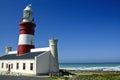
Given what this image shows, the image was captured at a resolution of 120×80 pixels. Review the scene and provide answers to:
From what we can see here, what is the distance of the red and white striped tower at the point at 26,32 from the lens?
109 ft

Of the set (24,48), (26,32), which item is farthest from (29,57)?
(26,32)

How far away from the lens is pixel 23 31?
33500 mm

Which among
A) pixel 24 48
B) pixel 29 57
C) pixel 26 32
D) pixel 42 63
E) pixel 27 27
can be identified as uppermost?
pixel 27 27

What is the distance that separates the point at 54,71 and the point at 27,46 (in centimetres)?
695

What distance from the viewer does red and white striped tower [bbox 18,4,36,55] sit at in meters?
33.3

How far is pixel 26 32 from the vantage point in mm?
33344

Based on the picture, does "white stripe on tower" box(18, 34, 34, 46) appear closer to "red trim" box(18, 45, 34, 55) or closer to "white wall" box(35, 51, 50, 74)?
"red trim" box(18, 45, 34, 55)

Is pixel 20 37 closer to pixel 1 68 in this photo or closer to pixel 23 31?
pixel 23 31

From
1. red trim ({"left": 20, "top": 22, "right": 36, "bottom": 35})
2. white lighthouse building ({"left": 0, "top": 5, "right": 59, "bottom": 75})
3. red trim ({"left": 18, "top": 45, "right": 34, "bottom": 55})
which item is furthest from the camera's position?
red trim ({"left": 18, "top": 45, "right": 34, "bottom": 55})

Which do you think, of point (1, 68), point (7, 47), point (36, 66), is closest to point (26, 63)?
point (36, 66)

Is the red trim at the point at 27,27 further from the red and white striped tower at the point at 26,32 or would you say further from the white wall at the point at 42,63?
the white wall at the point at 42,63

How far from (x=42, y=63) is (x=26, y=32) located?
6887 millimetres

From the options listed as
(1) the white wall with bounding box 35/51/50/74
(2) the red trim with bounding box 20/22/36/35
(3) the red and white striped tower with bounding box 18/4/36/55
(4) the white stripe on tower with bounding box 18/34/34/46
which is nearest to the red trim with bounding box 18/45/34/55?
(3) the red and white striped tower with bounding box 18/4/36/55

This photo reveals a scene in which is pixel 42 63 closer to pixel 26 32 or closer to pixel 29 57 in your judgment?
pixel 29 57
